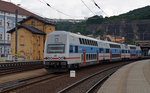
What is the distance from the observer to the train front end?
21.2 meters

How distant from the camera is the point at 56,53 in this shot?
2141 centimetres

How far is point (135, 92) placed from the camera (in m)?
11.6

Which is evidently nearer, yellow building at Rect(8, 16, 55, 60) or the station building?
yellow building at Rect(8, 16, 55, 60)

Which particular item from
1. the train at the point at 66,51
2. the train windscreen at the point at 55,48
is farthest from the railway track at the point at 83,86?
A: the train windscreen at the point at 55,48

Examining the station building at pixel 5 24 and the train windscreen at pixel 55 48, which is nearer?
the train windscreen at pixel 55 48

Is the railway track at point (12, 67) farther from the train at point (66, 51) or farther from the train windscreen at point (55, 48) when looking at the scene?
the train windscreen at point (55, 48)

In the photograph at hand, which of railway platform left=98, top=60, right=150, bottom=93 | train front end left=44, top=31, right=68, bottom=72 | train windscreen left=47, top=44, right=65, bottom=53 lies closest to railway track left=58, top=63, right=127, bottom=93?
railway platform left=98, top=60, right=150, bottom=93

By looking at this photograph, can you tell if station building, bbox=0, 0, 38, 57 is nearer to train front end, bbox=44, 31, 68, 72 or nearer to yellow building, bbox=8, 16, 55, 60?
yellow building, bbox=8, 16, 55, 60

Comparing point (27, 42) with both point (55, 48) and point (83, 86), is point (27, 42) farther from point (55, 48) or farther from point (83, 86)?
point (83, 86)

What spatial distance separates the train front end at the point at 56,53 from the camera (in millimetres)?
21172

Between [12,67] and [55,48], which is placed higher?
[55,48]

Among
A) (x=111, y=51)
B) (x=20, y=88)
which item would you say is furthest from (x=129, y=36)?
(x=20, y=88)

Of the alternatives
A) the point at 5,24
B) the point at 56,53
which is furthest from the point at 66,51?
the point at 5,24

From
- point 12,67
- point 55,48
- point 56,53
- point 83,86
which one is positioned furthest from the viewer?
point 12,67
